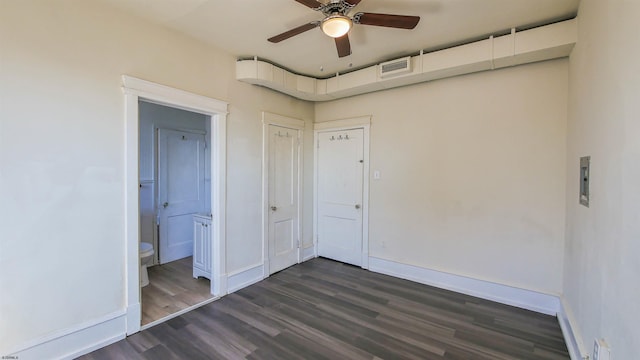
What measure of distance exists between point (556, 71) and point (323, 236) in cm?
352

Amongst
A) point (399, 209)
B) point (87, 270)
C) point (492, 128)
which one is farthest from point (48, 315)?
point (492, 128)

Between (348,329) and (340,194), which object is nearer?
(348,329)

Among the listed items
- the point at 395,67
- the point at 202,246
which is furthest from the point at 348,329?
the point at 395,67

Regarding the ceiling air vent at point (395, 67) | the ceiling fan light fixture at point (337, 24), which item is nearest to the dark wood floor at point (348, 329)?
the ceiling fan light fixture at point (337, 24)

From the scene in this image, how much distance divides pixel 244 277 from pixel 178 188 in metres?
1.94

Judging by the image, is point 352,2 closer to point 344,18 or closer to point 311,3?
point 344,18

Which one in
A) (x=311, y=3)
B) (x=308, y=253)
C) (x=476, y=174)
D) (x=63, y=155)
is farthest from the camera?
(x=308, y=253)

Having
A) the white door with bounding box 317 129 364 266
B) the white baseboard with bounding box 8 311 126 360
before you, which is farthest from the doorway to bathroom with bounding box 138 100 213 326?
the white door with bounding box 317 129 364 266

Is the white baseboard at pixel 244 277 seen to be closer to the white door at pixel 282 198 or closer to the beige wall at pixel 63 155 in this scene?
the white door at pixel 282 198

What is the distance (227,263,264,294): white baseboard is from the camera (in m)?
3.21

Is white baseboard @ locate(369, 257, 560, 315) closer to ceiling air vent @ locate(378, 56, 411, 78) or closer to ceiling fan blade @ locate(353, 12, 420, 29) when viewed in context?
ceiling air vent @ locate(378, 56, 411, 78)

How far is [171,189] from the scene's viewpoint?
165 inches

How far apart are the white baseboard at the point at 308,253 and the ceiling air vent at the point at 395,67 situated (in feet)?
9.20

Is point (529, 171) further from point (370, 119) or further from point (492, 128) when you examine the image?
point (370, 119)
